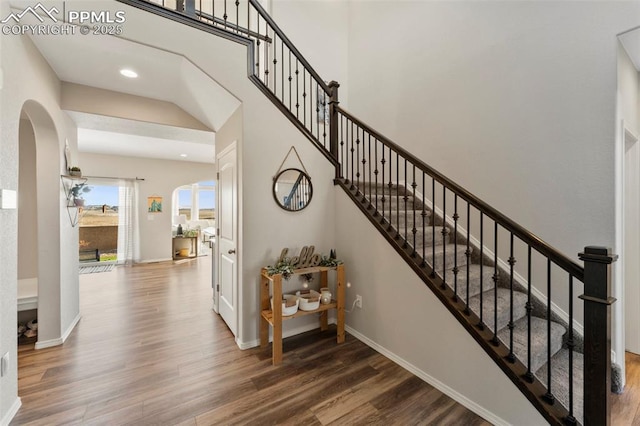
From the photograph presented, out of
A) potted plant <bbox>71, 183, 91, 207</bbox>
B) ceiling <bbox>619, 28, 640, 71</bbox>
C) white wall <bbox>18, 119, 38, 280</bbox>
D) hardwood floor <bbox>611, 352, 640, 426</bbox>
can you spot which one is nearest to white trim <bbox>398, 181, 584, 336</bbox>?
hardwood floor <bbox>611, 352, 640, 426</bbox>


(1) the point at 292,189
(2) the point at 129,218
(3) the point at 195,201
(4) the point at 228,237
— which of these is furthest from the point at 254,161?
(3) the point at 195,201

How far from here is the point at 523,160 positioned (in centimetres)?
254

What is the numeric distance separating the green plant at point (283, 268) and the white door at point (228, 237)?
0.46 m

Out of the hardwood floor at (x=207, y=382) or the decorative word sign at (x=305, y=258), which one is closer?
the hardwood floor at (x=207, y=382)

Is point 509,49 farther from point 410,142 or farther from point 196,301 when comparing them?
point 196,301

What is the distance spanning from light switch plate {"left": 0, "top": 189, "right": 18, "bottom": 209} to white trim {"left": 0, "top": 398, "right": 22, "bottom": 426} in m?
1.35

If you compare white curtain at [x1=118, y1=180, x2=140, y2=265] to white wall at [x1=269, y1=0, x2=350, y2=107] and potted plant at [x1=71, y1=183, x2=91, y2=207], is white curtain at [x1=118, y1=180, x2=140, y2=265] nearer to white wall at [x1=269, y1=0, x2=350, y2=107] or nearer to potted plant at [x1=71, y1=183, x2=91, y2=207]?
potted plant at [x1=71, y1=183, x2=91, y2=207]

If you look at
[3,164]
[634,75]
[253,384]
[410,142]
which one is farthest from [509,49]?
[3,164]

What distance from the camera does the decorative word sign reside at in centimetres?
281

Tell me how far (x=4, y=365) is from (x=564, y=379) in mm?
3682

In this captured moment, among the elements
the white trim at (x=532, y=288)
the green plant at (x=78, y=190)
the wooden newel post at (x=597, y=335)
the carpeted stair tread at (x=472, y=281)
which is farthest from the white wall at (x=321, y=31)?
the wooden newel post at (x=597, y=335)

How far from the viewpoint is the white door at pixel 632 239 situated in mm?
2485

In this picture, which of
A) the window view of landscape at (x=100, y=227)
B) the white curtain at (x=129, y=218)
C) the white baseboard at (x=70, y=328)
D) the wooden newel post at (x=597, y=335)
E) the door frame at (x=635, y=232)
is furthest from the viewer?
the window view of landscape at (x=100, y=227)

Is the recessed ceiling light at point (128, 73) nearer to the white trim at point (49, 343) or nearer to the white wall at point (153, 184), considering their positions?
the white trim at point (49, 343)
